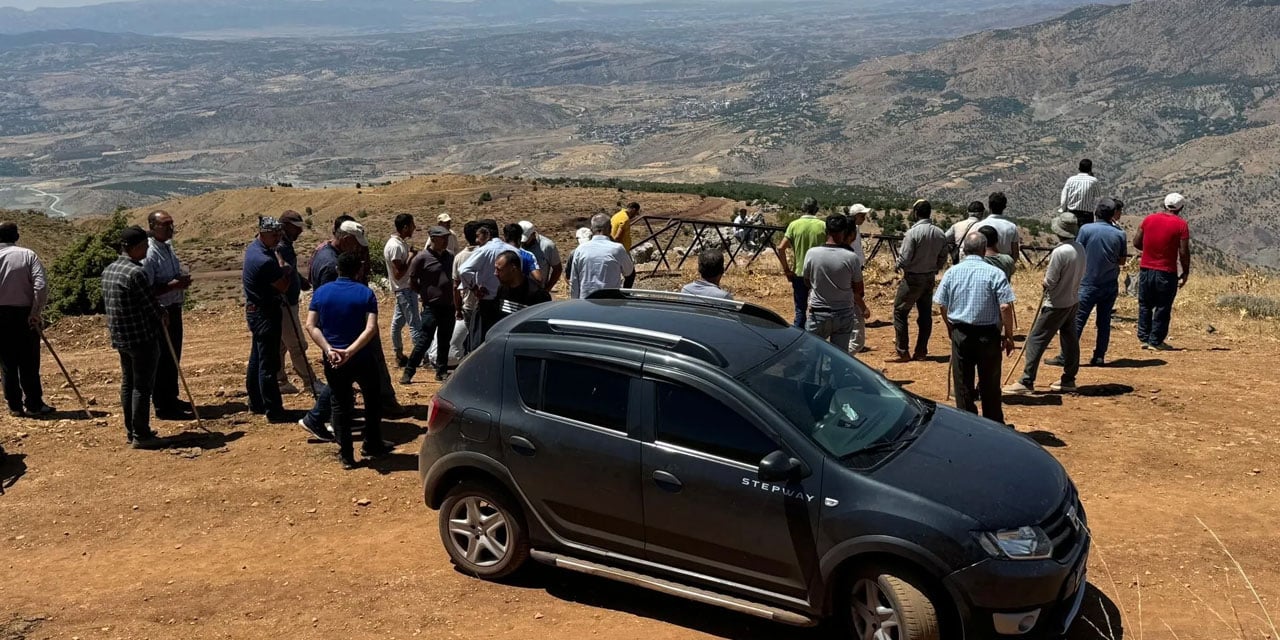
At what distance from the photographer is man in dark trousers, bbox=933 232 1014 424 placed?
7.51m

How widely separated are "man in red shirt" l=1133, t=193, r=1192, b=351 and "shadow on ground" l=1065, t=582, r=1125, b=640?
6499 mm

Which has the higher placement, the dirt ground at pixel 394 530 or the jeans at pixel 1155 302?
the jeans at pixel 1155 302

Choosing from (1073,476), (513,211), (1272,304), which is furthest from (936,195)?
(1073,476)

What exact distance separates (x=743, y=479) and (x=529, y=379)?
1.43 metres

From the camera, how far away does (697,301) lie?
604 cm

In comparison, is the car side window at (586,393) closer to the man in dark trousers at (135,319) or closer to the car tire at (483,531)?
the car tire at (483,531)

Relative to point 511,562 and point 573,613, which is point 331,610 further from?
point 573,613

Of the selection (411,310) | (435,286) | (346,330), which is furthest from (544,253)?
(346,330)

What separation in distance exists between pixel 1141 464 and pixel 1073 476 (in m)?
0.69

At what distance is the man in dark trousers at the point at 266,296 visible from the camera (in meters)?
8.38

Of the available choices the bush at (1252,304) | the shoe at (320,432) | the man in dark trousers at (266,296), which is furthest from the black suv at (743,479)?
the bush at (1252,304)

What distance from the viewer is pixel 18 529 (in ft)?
23.6

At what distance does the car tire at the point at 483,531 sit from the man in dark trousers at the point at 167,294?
13.2ft

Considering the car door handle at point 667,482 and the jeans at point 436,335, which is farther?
the jeans at point 436,335
